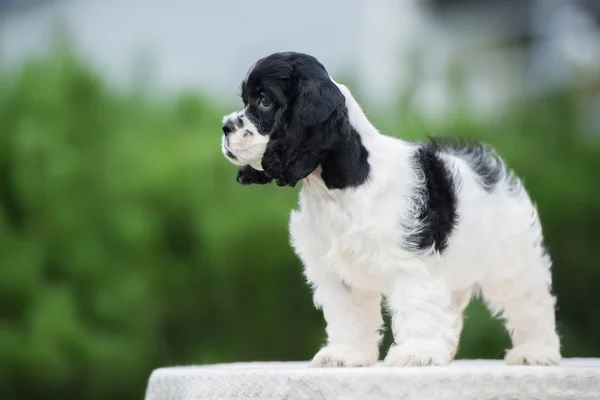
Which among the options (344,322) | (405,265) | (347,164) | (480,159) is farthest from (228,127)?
Answer: (480,159)

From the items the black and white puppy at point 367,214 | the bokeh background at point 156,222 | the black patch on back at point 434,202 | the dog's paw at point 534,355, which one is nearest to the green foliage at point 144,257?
the bokeh background at point 156,222

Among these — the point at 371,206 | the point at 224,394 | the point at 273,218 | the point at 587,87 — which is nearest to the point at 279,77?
the point at 371,206

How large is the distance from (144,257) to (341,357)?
401 centimetres

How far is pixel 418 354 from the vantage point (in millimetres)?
3547

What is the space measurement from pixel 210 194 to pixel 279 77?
433 cm

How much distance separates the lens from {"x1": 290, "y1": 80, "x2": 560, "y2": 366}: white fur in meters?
3.62

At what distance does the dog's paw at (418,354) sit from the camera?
355 centimetres

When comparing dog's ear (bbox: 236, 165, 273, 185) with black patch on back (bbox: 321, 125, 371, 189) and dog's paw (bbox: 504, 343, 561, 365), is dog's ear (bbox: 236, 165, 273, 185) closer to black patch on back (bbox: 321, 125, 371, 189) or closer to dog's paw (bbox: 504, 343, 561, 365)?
black patch on back (bbox: 321, 125, 371, 189)

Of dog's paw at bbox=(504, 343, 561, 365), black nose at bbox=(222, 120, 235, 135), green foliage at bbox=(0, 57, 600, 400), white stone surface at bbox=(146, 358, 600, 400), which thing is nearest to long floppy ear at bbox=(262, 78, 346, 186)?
black nose at bbox=(222, 120, 235, 135)

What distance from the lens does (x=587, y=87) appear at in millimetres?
10383

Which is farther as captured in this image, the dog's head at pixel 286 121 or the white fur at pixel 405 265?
the white fur at pixel 405 265

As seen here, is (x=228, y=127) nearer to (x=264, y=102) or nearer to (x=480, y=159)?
(x=264, y=102)

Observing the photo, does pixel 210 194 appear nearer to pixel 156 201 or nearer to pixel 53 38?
pixel 156 201

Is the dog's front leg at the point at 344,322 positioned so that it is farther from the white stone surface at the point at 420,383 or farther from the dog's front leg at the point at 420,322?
the white stone surface at the point at 420,383
